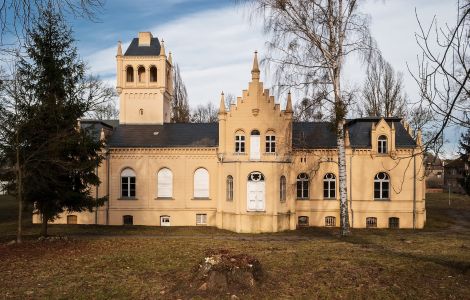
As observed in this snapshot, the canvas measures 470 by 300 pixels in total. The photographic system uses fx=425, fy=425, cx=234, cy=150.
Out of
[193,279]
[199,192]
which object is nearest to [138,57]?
[199,192]

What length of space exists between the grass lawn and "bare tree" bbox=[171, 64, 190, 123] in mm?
34436

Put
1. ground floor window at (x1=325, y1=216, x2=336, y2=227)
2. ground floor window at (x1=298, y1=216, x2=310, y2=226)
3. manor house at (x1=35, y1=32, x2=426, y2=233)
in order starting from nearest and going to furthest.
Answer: manor house at (x1=35, y1=32, x2=426, y2=233), ground floor window at (x1=325, y1=216, x2=336, y2=227), ground floor window at (x1=298, y1=216, x2=310, y2=226)

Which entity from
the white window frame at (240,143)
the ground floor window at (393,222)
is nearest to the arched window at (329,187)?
the ground floor window at (393,222)

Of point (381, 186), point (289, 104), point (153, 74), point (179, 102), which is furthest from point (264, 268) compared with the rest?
point (179, 102)

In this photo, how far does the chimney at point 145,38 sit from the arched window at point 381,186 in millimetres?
23155

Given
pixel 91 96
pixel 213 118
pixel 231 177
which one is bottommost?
pixel 231 177

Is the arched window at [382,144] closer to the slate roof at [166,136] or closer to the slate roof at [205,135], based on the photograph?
the slate roof at [205,135]

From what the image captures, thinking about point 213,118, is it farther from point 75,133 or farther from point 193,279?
point 193,279

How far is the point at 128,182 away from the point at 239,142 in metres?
9.83

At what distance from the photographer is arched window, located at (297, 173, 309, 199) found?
33.3 m

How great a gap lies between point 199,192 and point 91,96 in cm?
1298

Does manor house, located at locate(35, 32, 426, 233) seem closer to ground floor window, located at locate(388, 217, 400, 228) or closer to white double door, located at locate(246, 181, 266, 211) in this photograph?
ground floor window, located at locate(388, 217, 400, 228)

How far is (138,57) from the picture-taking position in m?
37.4

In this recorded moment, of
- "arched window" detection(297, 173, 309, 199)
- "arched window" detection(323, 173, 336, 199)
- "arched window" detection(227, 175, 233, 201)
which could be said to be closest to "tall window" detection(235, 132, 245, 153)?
"arched window" detection(227, 175, 233, 201)
